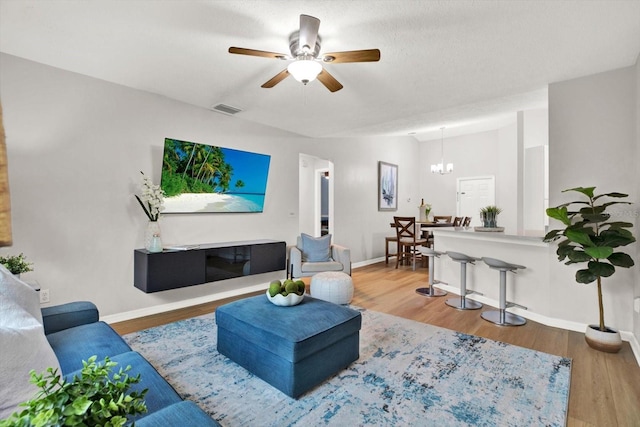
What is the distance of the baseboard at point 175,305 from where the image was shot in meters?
3.27

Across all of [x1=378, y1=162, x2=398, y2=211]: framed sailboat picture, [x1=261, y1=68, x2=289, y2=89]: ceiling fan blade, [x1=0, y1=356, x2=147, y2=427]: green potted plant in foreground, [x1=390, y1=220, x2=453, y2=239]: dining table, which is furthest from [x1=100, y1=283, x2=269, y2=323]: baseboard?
[x1=378, y1=162, x2=398, y2=211]: framed sailboat picture

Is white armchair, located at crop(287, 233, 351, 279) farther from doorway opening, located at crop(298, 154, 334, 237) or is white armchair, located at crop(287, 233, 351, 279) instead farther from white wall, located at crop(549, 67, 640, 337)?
doorway opening, located at crop(298, 154, 334, 237)

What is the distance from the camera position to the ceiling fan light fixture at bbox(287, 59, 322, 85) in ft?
6.88

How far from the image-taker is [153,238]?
332 centimetres

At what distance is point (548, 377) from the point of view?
2211mm

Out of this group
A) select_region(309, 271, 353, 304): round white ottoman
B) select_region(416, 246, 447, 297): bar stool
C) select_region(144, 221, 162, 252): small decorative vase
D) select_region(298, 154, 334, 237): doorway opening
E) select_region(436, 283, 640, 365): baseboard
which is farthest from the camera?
select_region(298, 154, 334, 237): doorway opening

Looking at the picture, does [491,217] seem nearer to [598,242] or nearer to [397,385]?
[598,242]

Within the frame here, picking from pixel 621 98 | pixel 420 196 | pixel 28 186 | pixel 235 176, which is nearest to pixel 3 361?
pixel 28 186

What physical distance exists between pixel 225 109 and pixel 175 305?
8.24 feet

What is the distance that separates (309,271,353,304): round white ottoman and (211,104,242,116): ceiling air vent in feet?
7.84

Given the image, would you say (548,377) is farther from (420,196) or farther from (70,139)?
(420,196)

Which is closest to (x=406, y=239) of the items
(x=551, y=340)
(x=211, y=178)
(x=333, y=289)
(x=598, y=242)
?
(x=333, y=289)

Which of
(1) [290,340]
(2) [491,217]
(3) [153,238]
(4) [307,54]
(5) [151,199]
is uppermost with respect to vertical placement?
(4) [307,54]

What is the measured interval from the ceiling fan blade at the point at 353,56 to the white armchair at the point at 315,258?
2805mm
